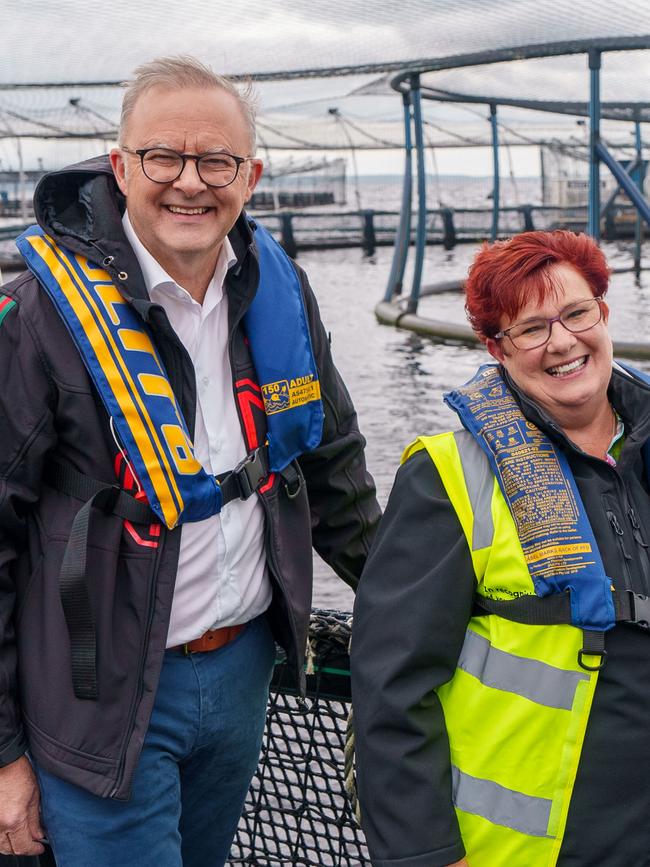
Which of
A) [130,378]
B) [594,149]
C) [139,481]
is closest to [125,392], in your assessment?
[130,378]

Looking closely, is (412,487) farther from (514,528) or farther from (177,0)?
(177,0)

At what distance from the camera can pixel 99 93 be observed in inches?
868

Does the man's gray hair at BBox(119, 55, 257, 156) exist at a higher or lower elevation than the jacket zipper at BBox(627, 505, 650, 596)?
higher

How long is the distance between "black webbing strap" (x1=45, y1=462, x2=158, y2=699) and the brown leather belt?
181mm

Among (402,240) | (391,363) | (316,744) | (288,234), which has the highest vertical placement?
(316,744)

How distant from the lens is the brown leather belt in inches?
82.1

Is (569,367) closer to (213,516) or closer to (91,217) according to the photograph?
(213,516)

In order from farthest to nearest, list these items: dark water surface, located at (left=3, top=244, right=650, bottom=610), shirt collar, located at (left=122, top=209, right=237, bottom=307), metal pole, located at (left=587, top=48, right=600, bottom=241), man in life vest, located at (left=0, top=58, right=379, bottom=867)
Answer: metal pole, located at (left=587, top=48, right=600, bottom=241) < dark water surface, located at (left=3, top=244, right=650, bottom=610) < shirt collar, located at (left=122, top=209, right=237, bottom=307) < man in life vest, located at (left=0, top=58, right=379, bottom=867)

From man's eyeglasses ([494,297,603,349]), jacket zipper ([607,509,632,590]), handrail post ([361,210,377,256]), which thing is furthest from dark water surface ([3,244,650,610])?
handrail post ([361,210,377,256])

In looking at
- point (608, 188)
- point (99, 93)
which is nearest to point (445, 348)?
point (99, 93)

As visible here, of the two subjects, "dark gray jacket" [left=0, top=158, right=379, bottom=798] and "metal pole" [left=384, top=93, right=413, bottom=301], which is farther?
"metal pole" [left=384, top=93, right=413, bottom=301]

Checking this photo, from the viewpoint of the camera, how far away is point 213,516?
2090mm

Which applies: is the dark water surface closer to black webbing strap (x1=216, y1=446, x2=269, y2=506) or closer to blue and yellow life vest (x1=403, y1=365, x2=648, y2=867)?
black webbing strap (x1=216, y1=446, x2=269, y2=506)

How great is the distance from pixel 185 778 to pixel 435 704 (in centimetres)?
57
